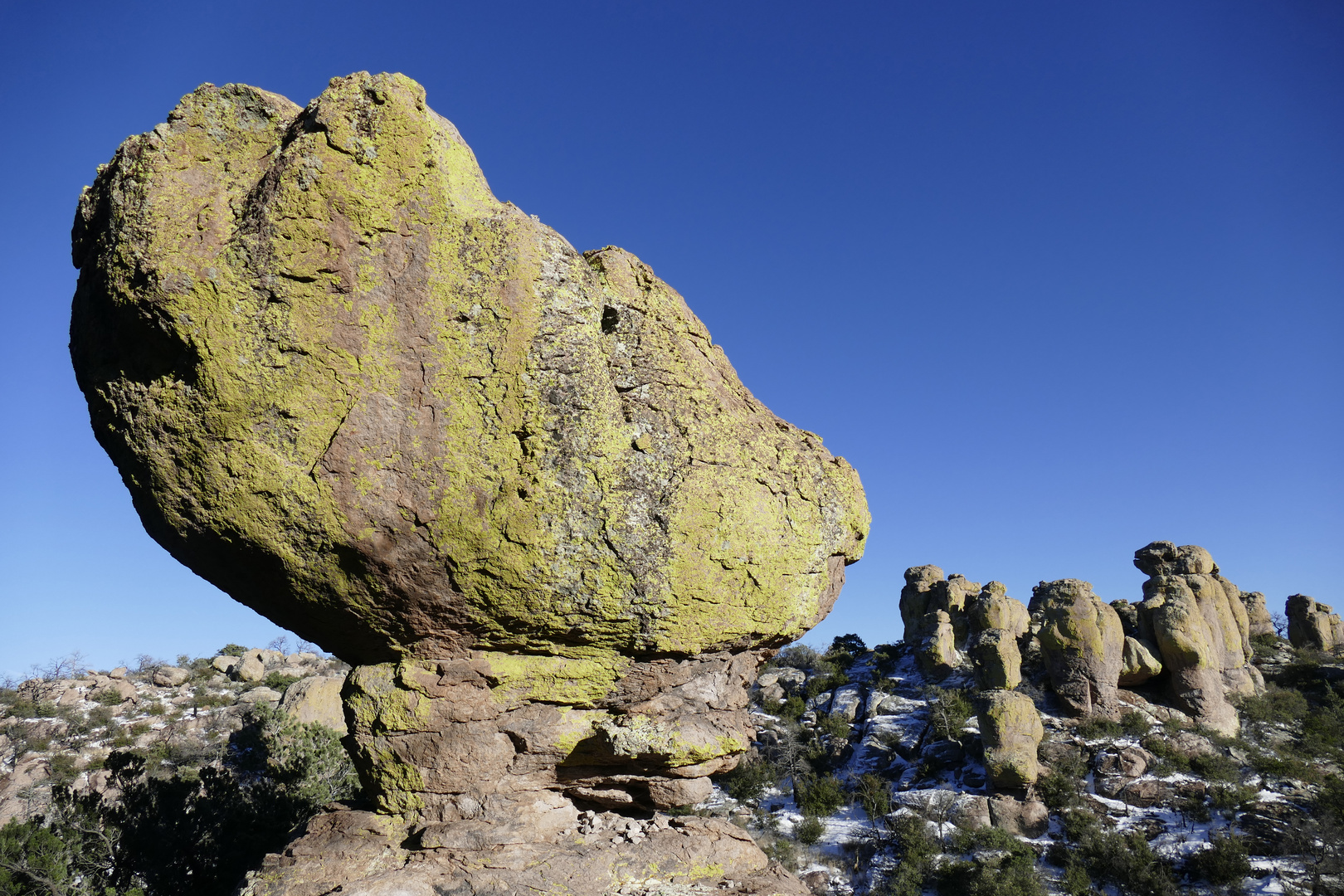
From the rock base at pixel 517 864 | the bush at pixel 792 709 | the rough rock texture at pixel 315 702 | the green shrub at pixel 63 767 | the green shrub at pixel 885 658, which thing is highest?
the green shrub at pixel 885 658

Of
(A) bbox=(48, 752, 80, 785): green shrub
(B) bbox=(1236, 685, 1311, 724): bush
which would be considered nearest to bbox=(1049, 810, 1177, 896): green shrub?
(B) bbox=(1236, 685, 1311, 724): bush

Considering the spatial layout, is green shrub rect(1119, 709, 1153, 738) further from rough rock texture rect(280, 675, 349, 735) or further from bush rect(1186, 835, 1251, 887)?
rough rock texture rect(280, 675, 349, 735)

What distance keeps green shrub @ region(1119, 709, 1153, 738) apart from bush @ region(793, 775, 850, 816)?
9321 millimetres

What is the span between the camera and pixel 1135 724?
23891 mm

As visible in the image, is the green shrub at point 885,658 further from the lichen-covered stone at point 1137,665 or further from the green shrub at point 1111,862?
the green shrub at point 1111,862

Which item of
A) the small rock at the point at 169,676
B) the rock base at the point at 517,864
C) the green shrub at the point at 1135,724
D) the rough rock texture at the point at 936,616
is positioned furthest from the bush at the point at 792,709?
the rock base at the point at 517,864

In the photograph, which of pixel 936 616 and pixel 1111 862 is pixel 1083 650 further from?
pixel 936 616

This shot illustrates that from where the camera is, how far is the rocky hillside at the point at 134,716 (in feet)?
56.2

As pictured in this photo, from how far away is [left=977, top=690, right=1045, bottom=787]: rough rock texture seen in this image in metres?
20.8

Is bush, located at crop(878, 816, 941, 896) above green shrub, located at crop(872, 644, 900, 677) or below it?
below

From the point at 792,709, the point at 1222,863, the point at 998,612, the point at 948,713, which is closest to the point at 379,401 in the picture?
the point at 1222,863

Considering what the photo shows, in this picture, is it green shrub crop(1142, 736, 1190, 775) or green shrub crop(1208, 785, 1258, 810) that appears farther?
green shrub crop(1142, 736, 1190, 775)

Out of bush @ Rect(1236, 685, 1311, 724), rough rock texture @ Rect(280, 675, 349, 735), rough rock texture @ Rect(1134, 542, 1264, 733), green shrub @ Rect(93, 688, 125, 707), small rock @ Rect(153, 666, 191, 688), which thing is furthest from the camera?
bush @ Rect(1236, 685, 1311, 724)

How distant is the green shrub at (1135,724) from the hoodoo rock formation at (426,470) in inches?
888
